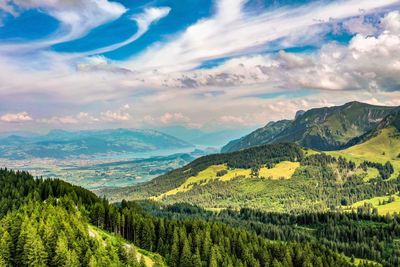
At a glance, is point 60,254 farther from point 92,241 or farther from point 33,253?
point 92,241

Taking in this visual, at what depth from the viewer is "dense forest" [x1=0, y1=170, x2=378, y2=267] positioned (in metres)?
98.1

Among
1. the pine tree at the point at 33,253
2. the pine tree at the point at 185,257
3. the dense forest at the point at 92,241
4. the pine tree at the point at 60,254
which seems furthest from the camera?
the pine tree at the point at 185,257

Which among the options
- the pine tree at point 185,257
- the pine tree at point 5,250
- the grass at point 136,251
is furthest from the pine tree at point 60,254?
the pine tree at point 185,257

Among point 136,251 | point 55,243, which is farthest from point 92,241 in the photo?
point 136,251

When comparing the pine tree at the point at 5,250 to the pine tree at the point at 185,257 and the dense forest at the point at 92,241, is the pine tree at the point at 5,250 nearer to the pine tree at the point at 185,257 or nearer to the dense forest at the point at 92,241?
the dense forest at the point at 92,241

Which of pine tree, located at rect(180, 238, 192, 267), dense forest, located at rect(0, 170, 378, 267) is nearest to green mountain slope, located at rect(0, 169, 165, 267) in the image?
dense forest, located at rect(0, 170, 378, 267)

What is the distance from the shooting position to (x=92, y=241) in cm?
10781

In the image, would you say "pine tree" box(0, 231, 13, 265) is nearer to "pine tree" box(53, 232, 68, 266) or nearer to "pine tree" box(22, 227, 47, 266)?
"pine tree" box(22, 227, 47, 266)

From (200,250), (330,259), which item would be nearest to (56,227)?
(200,250)

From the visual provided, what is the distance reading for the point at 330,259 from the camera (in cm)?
16975

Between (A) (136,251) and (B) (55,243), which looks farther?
(A) (136,251)

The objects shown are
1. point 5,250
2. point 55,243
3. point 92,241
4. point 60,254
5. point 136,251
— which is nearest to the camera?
point 60,254

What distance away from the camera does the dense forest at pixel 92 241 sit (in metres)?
98.1

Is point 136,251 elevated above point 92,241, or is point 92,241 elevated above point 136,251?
point 92,241
